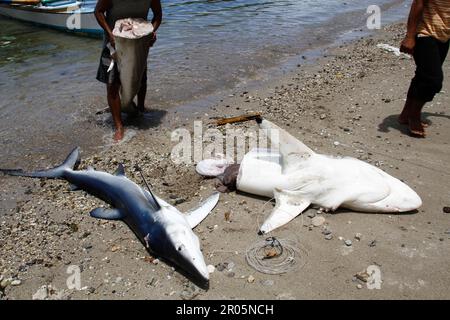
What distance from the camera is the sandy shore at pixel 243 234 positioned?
3291 mm

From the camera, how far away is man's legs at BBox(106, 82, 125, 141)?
19.7ft

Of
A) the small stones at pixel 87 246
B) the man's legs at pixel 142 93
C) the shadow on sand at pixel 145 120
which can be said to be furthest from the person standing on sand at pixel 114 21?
the small stones at pixel 87 246

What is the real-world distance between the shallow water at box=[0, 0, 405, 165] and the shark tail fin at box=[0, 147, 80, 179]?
53 cm

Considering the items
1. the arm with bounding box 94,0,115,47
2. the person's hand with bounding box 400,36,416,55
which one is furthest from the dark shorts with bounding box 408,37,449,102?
the arm with bounding box 94,0,115,47

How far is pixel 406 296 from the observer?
3.09 metres

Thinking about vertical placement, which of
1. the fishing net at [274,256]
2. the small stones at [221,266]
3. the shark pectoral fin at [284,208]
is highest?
the shark pectoral fin at [284,208]

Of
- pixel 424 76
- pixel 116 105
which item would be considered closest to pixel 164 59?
pixel 116 105

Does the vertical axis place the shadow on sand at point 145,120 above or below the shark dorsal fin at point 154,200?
below

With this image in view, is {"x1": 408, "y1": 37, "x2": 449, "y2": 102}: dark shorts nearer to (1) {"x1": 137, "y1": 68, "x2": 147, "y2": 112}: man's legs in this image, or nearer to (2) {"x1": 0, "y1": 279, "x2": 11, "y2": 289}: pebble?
(1) {"x1": 137, "y1": 68, "x2": 147, "y2": 112}: man's legs

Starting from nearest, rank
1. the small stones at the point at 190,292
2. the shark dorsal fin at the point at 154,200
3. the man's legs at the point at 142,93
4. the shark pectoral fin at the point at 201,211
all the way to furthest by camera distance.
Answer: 1. the small stones at the point at 190,292
2. the shark dorsal fin at the point at 154,200
3. the shark pectoral fin at the point at 201,211
4. the man's legs at the point at 142,93

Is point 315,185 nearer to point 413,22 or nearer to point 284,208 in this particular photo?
point 284,208

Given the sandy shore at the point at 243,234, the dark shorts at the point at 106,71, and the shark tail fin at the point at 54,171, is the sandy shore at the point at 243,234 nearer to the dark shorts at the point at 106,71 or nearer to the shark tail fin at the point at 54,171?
the shark tail fin at the point at 54,171

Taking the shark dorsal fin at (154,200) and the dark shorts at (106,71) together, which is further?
the dark shorts at (106,71)
